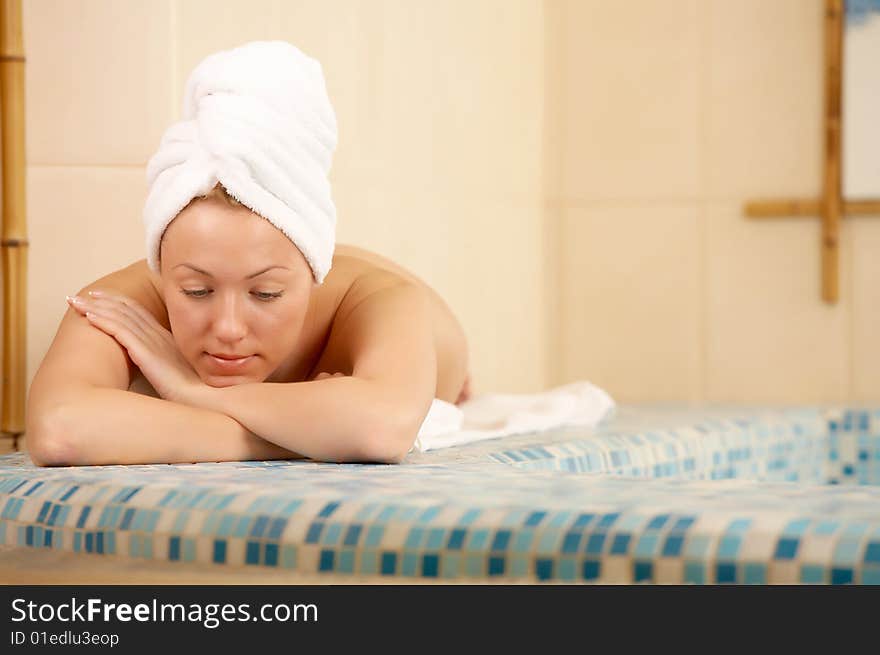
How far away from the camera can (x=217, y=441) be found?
1.96 metres

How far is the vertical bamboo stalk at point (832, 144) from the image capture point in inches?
158

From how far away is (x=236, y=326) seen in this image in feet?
6.68

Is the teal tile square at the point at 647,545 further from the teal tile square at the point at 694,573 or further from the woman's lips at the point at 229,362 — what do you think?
the woman's lips at the point at 229,362

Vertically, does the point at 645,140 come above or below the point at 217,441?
above

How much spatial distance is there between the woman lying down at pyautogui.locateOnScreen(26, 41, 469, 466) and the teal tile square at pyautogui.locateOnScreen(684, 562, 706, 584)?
73cm

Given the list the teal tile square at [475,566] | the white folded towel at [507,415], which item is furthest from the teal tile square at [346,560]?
the white folded towel at [507,415]

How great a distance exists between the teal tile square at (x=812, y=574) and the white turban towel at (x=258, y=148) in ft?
3.45

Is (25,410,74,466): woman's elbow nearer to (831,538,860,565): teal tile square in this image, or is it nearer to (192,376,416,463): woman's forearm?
(192,376,416,463): woman's forearm

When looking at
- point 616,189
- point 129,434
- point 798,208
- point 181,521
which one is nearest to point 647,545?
point 181,521

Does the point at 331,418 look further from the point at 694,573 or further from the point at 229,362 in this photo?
the point at 694,573

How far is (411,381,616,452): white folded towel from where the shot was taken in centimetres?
247
